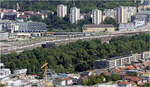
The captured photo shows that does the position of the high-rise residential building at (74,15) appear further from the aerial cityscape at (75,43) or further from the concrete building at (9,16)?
the concrete building at (9,16)

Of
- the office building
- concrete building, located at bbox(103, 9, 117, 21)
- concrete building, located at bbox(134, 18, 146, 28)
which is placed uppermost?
the office building

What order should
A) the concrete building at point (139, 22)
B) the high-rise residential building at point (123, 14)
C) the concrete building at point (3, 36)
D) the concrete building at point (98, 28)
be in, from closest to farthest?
the concrete building at point (3, 36), the concrete building at point (98, 28), the concrete building at point (139, 22), the high-rise residential building at point (123, 14)

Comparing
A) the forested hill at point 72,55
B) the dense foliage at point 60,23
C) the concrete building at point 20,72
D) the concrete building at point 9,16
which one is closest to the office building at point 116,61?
the forested hill at point 72,55

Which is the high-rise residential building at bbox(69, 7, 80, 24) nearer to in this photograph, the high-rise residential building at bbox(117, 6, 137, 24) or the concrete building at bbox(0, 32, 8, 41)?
the high-rise residential building at bbox(117, 6, 137, 24)

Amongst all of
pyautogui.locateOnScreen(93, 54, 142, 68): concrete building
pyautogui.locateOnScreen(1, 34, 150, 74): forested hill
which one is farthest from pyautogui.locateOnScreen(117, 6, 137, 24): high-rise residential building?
pyautogui.locateOnScreen(93, 54, 142, 68): concrete building

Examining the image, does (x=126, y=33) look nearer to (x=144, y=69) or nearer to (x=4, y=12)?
(x=4, y=12)

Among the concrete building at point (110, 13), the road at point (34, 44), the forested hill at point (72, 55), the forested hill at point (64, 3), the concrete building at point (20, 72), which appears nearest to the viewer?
the concrete building at point (20, 72)

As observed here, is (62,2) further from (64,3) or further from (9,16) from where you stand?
(9,16)
